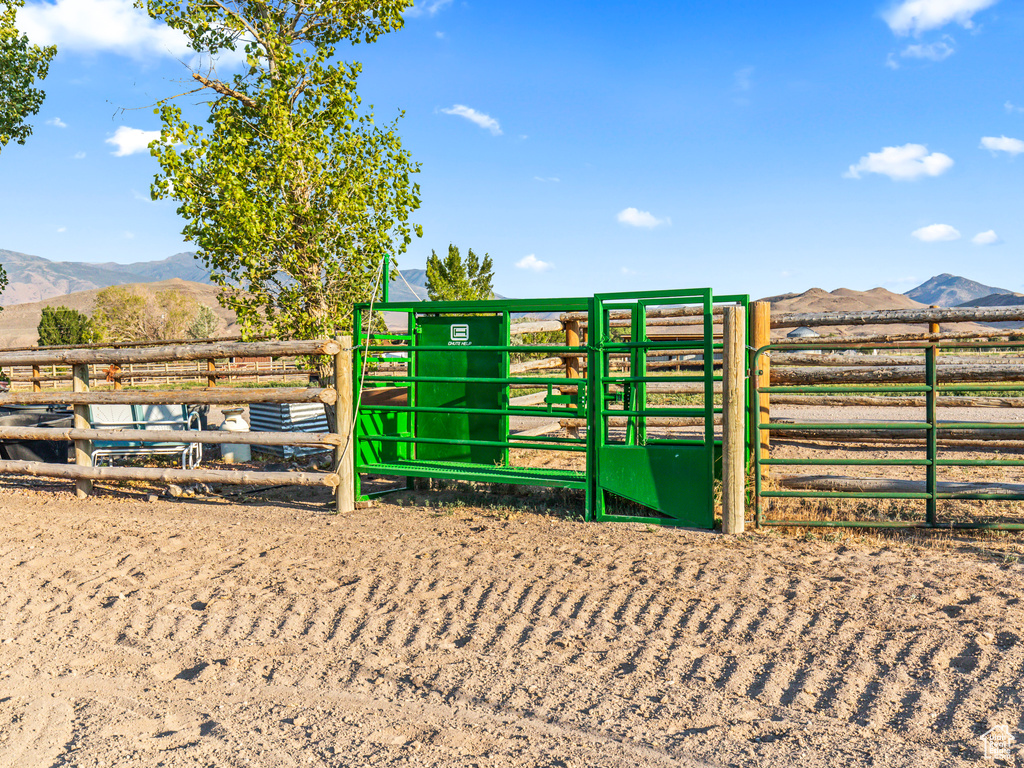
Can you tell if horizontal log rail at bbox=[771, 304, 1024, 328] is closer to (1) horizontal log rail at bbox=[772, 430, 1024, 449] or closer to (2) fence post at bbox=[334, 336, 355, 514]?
(1) horizontal log rail at bbox=[772, 430, 1024, 449]

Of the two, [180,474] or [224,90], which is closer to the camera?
[180,474]

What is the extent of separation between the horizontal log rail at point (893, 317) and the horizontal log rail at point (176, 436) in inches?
175

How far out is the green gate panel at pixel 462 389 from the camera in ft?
23.5

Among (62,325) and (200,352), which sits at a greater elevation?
(62,325)

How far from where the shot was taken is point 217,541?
5812 millimetres

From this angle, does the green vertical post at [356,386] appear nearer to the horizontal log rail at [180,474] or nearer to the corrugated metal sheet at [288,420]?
the horizontal log rail at [180,474]

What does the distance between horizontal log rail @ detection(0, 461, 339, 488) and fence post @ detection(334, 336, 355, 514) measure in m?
0.10

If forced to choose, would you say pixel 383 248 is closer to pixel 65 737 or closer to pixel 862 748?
pixel 65 737

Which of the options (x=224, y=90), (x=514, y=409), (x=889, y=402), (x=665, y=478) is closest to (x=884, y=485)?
(x=665, y=478)

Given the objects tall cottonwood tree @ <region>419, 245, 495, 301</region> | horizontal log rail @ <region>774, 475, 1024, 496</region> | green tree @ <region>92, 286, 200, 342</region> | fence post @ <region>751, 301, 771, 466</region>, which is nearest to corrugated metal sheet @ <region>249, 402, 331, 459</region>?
fence post @ <region>751, 301, 771, 466</region>

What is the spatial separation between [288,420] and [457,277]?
2817cm

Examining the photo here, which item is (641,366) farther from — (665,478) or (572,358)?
(572,358)

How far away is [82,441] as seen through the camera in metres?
8.12

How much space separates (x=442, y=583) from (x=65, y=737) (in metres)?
2.10
